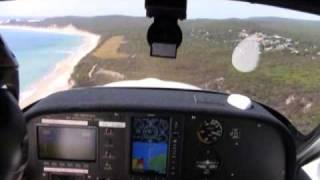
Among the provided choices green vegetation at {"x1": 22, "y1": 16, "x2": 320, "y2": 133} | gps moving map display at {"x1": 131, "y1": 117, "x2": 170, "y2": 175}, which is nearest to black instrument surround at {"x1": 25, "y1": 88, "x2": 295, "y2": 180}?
gps moving map display at {"x1": 131, "y1": 117, "x2": 170, "y2": 175}

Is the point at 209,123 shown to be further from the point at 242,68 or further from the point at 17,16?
the point at 17,16

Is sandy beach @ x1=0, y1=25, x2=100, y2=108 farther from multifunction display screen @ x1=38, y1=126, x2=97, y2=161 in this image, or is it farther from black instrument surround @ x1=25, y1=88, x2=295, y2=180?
multifunction display screen @ x1=38, y1=126, x2=97, y2=161

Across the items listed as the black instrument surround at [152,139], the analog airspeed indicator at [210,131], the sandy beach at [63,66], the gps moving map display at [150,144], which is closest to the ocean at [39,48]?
the sandy beach at [63,66]

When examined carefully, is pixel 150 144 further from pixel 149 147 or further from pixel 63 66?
pixel 63 66

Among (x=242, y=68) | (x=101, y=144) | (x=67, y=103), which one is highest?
(x=242, y=68)

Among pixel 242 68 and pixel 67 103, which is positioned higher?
pixel 242 68

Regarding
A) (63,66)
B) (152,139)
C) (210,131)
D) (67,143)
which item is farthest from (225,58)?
(67,143)

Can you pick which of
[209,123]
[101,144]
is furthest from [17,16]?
[209,123]

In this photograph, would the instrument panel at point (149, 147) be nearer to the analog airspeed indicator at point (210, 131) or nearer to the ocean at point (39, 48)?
the analog airspeed indicator at point (210, 131)
